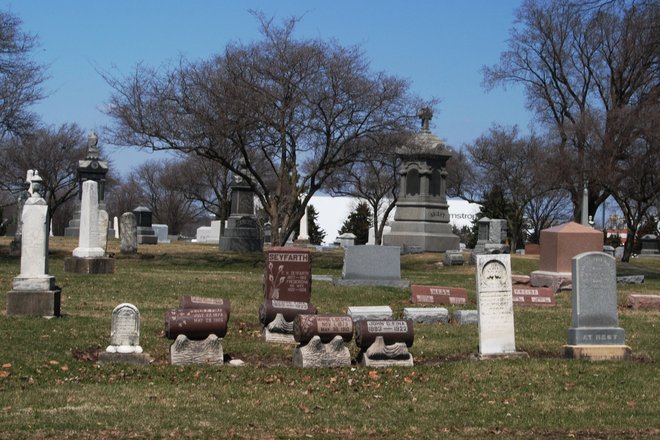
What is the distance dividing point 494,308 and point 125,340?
468cm

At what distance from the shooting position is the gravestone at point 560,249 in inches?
953

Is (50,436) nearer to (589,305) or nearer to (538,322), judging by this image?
(589,305)

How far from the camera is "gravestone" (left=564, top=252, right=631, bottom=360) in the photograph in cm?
1347

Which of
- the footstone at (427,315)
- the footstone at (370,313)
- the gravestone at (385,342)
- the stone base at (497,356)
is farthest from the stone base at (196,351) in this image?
the footstone at (427,315)

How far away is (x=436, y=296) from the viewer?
20812 millimetres

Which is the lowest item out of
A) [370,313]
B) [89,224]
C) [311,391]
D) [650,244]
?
[311,391]

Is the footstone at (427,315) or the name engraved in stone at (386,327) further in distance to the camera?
the footstone at (427,315)

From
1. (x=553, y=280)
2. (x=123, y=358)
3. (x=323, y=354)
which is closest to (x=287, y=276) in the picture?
(x=323, y=354)

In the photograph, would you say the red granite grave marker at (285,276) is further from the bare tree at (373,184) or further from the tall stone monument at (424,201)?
the bare tree at (373,184)

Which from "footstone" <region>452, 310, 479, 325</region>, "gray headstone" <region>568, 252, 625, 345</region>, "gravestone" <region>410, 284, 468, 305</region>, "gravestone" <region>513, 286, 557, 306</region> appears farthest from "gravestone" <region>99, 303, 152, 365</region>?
"gravestone" <region>513, 286, 557, 306</region>

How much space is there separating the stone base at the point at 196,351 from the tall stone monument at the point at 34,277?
4095 mm

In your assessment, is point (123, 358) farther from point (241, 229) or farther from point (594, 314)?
point (241, 229)

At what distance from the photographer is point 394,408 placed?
1044 cm

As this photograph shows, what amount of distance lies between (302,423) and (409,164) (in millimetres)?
33618
